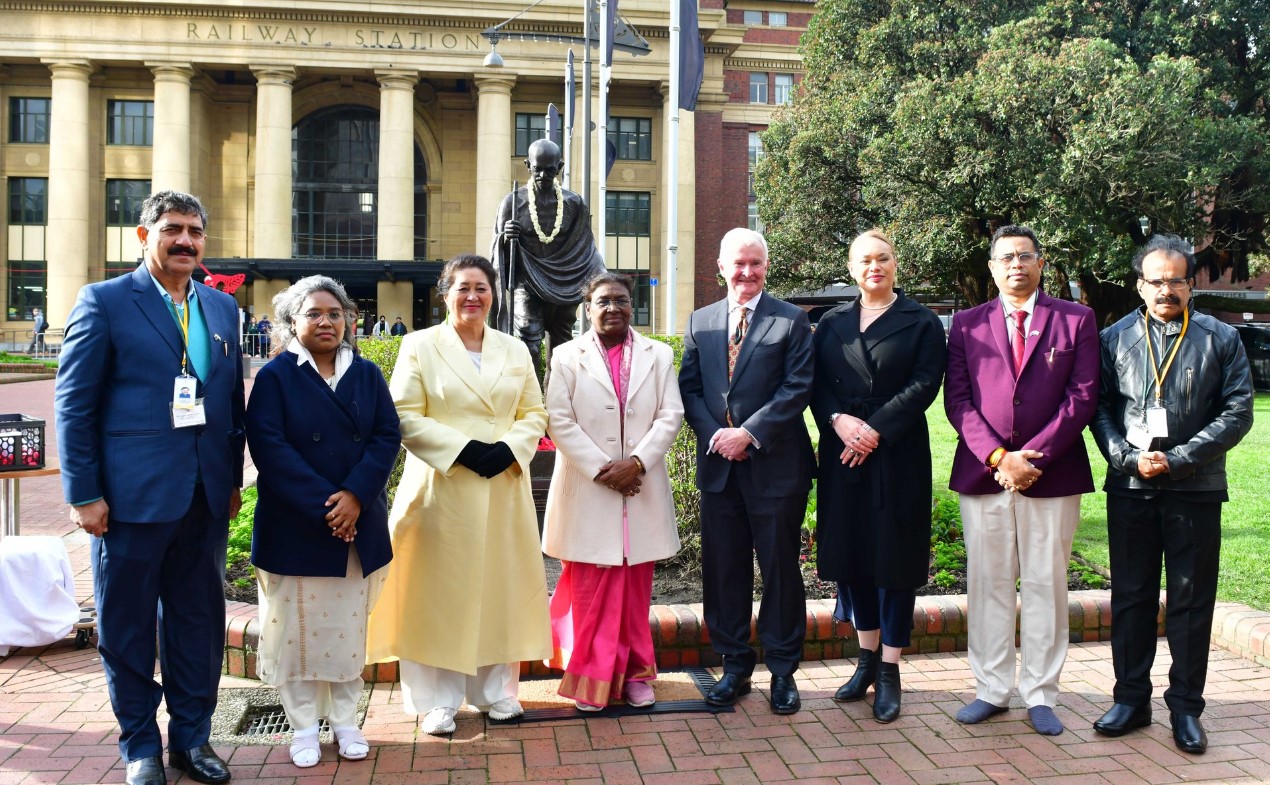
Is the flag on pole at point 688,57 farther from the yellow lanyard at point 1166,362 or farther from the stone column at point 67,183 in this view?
the stone column at point 67,183

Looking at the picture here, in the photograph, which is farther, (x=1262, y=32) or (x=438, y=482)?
(x=1262, y=32)

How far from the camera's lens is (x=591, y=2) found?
2011 centimetres

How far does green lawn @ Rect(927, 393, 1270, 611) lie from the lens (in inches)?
249

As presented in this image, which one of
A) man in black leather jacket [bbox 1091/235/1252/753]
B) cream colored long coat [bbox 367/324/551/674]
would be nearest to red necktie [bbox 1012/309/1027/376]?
man in black leather jacket [bbox 1091/235/1252/753]

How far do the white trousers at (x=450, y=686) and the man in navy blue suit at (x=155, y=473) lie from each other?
83 centimetres

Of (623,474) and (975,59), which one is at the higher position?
(975,59)

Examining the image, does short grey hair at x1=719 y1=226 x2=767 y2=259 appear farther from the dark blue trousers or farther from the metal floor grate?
the metal floor grate

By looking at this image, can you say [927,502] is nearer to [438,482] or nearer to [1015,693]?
[1015,693]

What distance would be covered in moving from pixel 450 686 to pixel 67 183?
43942mm

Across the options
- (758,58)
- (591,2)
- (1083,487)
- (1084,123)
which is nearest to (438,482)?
(1083,487)

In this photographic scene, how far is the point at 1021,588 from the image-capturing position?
459cm

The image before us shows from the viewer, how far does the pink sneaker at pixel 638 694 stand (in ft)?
15.3

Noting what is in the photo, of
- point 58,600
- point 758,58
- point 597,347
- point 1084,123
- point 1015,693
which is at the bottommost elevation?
point 1015,693

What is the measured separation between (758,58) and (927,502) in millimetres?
48457
